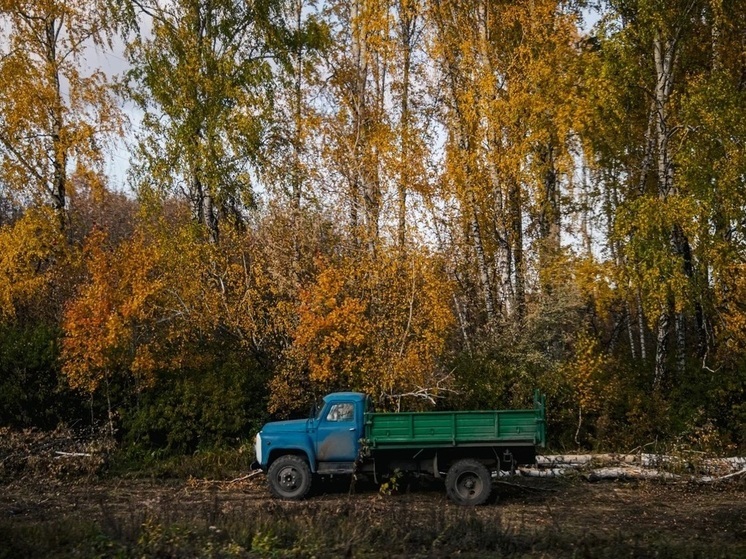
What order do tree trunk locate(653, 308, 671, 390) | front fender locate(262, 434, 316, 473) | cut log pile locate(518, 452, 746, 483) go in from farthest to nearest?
tree trunk locate(653, 308, 671, 390) → cut log pile locate(518, 452, 746, 483) → front fender locate(262, 434, 316, 473)

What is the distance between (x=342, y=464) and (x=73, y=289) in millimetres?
11806

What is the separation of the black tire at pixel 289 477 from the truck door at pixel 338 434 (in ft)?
1.31

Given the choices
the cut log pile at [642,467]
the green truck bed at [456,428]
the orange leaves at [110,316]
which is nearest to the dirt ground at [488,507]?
Result: the cut log pile at [642,467]

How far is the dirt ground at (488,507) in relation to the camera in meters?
10.1

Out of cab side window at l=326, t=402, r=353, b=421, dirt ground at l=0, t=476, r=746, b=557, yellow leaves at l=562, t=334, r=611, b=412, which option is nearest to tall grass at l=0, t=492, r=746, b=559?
dirt ground at l=0, t=476, r=746, b=557

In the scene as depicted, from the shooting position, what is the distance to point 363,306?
58.8 feet

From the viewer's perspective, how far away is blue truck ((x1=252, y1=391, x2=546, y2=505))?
13641 millimetres

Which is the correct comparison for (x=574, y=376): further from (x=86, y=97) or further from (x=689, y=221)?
(x=86, y=97)

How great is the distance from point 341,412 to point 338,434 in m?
0.41

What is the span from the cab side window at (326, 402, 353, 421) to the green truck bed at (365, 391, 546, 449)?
393 mm

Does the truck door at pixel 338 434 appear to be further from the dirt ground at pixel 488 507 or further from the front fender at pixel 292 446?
the dirt ground at pixel 488 507

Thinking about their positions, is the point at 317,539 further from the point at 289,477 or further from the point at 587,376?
the point at 587,376

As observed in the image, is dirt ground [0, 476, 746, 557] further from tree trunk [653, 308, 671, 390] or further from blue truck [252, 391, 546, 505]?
tree trunk [653, 308, 671, 390]

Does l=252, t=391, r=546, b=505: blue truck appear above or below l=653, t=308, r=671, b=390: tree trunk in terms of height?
below
